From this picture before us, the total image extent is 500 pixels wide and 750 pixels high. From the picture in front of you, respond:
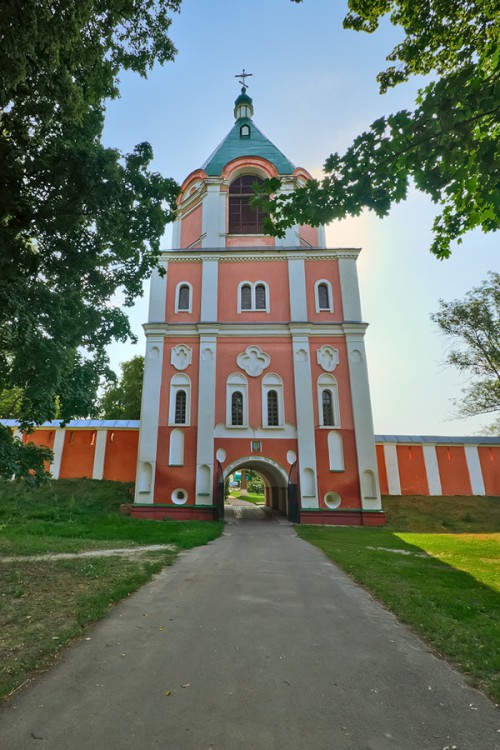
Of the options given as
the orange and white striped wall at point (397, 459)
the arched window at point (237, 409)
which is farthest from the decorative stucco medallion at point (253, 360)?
the orange and white striped wall at point (397, 459)

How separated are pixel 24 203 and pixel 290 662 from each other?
25.6ft

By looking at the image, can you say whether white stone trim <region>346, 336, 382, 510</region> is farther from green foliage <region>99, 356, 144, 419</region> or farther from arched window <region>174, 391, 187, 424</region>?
green foliage <region>99, 356, 144, 419</region>

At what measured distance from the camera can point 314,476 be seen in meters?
18.0

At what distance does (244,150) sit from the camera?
2503 centimetres

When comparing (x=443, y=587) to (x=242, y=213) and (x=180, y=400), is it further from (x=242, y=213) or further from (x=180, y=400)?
(x=242, y=213)

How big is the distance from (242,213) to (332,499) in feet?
55.2

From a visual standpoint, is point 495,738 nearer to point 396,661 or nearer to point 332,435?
point 396,661

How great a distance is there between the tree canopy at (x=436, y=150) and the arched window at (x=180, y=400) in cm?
1481

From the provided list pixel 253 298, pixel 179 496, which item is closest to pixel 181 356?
pixel 253 298

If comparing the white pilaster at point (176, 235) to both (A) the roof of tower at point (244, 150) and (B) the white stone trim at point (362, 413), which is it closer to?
(A) the roof of tower at point (244, 150)

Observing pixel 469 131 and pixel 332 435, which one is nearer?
pixel 469 131

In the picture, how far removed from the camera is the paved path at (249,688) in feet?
8.26

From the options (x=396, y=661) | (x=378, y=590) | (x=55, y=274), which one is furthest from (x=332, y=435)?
(x=396, y=661)

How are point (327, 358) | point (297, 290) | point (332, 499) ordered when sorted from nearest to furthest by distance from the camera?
point (332, 499) → point (327, 358) → point (297, 290)
